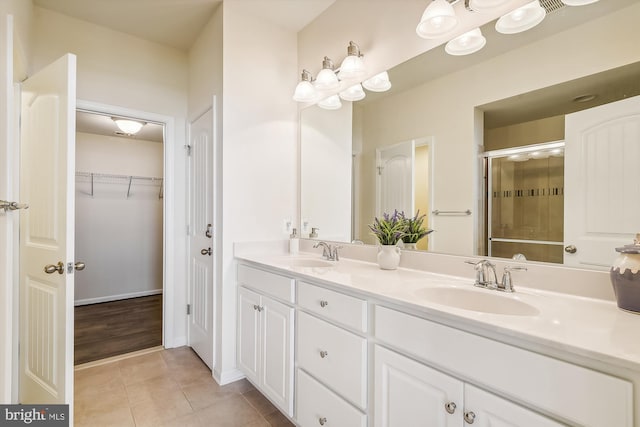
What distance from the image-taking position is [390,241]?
1667mm

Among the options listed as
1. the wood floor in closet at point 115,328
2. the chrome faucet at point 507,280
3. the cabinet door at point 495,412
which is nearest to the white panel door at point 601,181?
the chrome faucet at point 507,280

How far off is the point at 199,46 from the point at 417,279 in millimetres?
2546

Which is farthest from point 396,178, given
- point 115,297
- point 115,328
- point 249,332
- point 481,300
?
point 115,297

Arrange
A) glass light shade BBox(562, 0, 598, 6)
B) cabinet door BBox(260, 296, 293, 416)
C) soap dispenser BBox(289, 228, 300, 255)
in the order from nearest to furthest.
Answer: glass light shade BBox(562, 0, 598, 6), cabinet door BBox(260, 296, 293, 416), soap dispenser BBox(289, 228, 300, 255)

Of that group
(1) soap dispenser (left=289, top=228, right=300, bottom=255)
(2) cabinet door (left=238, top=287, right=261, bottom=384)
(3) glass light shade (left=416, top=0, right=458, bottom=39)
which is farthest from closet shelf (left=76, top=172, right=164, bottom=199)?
(3) glass light shade (left=416, top=0, right=458, bottom=39)

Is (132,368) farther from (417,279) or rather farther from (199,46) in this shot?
(199,46)

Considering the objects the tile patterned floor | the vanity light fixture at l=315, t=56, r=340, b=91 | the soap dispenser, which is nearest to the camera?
the tile patterned floor

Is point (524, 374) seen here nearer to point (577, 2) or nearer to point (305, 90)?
point (577, 2)

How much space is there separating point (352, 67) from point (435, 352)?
166cm

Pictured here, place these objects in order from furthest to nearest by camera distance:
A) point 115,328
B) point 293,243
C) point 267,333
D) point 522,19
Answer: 1. point 115,328
2. point 293,243
3. point 267,333
4. point 522,19

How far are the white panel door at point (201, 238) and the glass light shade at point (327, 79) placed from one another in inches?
33.6

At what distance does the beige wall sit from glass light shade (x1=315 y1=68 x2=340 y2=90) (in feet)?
1.06

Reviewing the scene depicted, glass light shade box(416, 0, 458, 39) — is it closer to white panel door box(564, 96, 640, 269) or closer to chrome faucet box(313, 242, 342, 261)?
white panel door box(564, 96, 640, 269)

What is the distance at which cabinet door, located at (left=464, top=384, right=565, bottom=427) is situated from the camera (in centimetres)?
77
